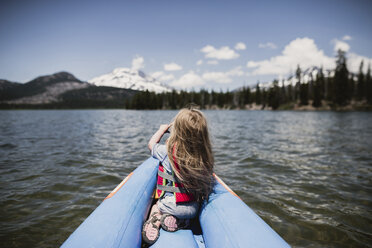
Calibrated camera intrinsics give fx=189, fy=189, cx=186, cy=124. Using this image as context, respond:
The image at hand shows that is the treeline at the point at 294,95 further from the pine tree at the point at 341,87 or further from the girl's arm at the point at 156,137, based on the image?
the girl's arm at the point at 156,137

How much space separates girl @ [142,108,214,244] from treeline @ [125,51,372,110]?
250 feet

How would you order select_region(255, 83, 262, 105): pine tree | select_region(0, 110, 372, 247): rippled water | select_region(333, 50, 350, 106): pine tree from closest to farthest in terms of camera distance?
select_region(0, 110, 372, 247): rippled water, select_region(333, 50, 350, 106): pine tree, select_region(255, 83, 262, 105): pine tree

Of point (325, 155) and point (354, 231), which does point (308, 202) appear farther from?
point (325, 155)

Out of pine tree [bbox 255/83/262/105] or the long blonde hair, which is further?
pine tree [bbox 255/83/262/105]

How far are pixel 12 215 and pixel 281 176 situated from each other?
7379 millimetres

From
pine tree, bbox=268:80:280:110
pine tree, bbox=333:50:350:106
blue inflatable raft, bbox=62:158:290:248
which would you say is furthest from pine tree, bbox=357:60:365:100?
blue inflatable raft, bbox=62:158:290:248

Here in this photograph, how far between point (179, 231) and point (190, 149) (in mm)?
1089

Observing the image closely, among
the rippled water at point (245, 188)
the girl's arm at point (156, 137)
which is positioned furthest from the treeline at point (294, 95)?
the girl's arm at point (156, 137)

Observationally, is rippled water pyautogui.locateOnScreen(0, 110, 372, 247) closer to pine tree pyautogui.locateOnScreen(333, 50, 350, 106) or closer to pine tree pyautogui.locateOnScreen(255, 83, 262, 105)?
pine tree pyautogui.locateOnScreen(333, 50, 350, 106)

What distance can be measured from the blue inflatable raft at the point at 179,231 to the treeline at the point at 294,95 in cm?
7606

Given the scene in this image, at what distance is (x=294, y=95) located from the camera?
84.6 m

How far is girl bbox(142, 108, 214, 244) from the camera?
2.41 metres

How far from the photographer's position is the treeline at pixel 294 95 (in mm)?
61938

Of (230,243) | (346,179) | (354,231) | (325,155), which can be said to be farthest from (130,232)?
(325,155)
